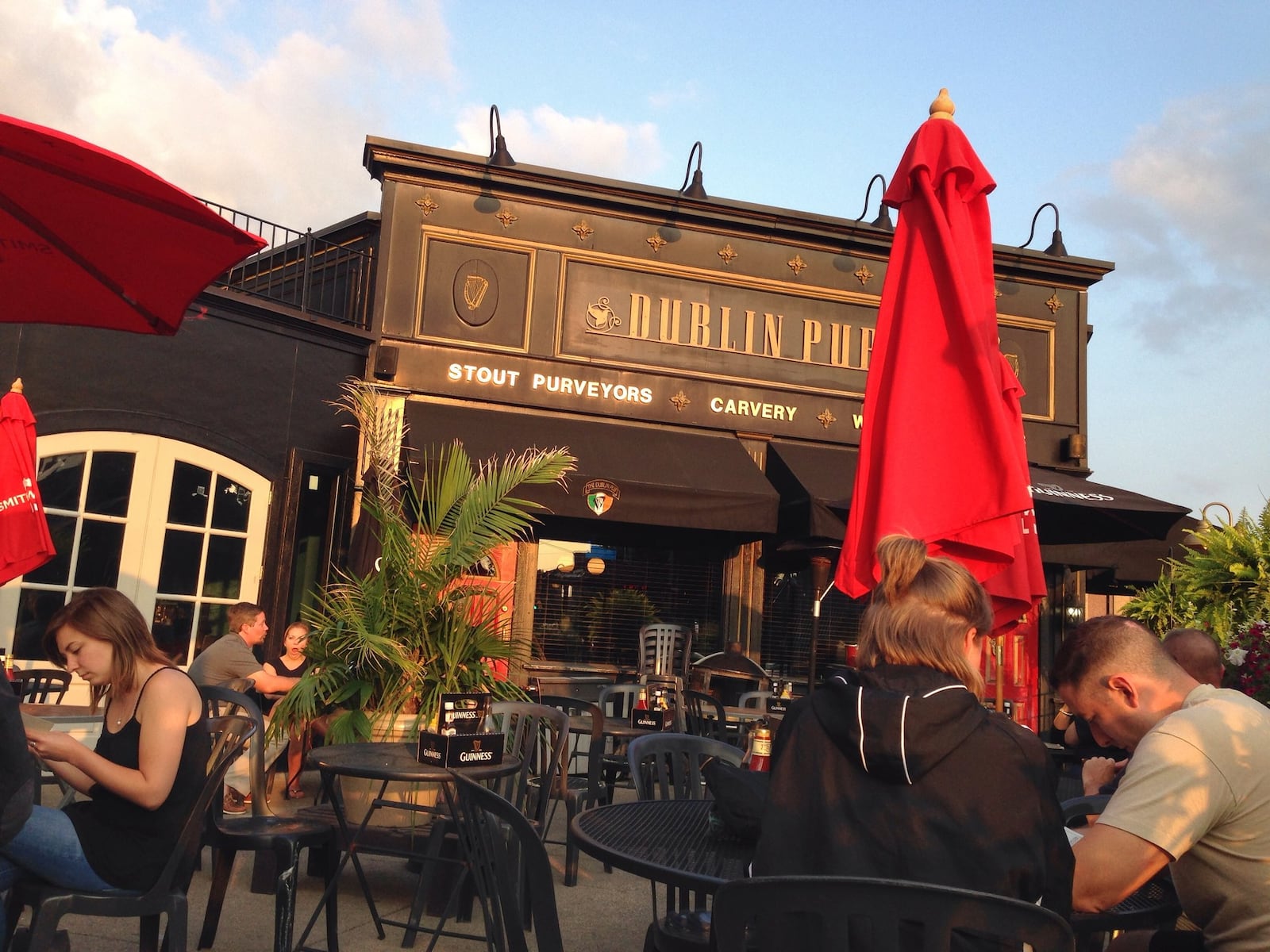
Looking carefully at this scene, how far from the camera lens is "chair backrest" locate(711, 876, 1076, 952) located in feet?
5.19

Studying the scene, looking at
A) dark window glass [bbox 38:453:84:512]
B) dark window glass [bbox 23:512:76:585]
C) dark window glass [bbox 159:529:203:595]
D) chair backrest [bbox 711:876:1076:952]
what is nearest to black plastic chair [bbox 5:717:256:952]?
chair backrest [bbox 711:876:1076:952]

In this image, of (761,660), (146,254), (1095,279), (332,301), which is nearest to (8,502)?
(146,254)

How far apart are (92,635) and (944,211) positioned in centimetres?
341

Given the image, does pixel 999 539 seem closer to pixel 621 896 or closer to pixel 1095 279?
pixel 621 896

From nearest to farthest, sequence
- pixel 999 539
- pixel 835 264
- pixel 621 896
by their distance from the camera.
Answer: pixel 999 539
pixel 621 896
pixel 835 264

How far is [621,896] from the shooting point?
17.3 feet

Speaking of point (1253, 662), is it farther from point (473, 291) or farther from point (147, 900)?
point (473, 291)

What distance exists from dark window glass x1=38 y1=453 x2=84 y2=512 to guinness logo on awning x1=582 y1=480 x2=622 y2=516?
4070 mm

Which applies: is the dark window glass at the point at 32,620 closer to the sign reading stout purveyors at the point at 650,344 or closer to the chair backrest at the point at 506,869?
the sign reading stout purveyors at the point at 650,344

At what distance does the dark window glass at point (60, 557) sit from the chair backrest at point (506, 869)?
24.2 ft

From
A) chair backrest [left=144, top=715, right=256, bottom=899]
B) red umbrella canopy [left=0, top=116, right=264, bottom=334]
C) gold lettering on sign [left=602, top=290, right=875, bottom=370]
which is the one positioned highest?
gold lettering on sign [left=602, top=290, right=875, bottom=370]

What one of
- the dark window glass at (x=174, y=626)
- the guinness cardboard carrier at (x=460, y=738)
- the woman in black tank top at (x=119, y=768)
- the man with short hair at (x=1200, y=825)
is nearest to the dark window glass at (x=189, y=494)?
the dark window glass at (x=174, y=626)

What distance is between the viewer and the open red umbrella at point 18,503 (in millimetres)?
6086

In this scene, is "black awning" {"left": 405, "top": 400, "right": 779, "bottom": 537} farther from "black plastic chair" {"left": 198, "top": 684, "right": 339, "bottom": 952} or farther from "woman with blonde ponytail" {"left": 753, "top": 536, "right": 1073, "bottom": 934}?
"woman with blonde ponytail" {"left": 753, "top": 536, "right": 1073, "bottom": 934}
